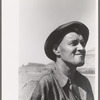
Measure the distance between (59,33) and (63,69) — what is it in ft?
Result: 0.49

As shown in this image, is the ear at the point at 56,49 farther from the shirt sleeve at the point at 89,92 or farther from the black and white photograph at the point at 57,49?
the shirt sleeve at the point at 89,92

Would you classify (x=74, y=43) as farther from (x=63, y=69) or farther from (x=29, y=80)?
(x=29, y=80)

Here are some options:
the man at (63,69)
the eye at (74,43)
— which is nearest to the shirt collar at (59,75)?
the man at (63,69)

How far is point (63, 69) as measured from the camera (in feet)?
4.94

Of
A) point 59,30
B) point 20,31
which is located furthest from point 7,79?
point 59,30

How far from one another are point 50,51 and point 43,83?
13cm

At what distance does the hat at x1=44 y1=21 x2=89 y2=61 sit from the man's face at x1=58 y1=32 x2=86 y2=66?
0.02 meters

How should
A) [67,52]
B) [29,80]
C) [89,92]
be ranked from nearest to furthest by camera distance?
[29,80], [67,52], [89,92]

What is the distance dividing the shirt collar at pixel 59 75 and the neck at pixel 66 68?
0.01m

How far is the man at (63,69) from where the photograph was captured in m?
1.42

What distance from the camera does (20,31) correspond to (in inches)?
54.4

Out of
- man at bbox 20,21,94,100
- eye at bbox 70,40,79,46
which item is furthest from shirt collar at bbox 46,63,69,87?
eye at bbox 70,40,79,46

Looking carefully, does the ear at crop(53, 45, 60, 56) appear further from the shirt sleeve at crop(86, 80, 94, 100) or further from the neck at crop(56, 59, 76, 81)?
the shirt sleeve at crop(86, 80, 94, 100)

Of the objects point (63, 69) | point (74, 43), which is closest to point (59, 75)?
point (63, 69)
